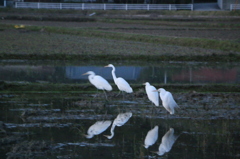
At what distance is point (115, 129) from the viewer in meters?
8.34

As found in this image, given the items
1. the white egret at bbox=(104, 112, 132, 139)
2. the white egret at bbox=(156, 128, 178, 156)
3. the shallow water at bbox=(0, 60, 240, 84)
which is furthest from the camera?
the shallow water at bbox=(0, 60, 240, 84)

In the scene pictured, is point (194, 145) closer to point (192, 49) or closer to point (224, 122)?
point (224, 122)

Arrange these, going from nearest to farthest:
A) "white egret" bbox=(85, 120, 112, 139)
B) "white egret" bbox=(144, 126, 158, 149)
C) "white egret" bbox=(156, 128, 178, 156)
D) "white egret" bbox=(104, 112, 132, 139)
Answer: "white egret" bbox=(156, 128, 178, 156), "white egret" bbox=(144, 126, 158, 149), "white egret" bbox=(85, 120, 112, 139), "white egret" bbox=(104, 112, 132, 139)

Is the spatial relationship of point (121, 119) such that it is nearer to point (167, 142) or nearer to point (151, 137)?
point (151, 137)

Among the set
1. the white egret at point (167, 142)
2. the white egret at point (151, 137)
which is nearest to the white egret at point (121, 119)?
the white egret at point (151, 137)

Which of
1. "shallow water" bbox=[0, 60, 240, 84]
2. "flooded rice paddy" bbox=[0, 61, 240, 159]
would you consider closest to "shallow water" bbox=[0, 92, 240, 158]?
"flooded rice paddy" bbox=[0, 61, 240, 159]

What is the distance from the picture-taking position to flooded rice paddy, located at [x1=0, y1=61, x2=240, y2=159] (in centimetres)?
679

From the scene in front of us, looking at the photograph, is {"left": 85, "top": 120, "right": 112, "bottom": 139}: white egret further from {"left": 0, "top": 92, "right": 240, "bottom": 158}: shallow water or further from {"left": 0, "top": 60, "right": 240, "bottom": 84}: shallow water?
{"left": 0, "top": 60, "right": 240, "bottom": 84}: shallow water

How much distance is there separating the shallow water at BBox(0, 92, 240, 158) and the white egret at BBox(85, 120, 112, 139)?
0.30 ft

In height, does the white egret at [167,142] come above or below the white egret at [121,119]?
below

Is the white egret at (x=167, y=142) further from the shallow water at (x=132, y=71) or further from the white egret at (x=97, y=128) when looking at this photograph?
the shallow water at (x=132, y=71)

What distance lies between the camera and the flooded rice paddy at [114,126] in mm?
6789

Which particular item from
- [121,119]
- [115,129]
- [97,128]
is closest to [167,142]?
[115,129]

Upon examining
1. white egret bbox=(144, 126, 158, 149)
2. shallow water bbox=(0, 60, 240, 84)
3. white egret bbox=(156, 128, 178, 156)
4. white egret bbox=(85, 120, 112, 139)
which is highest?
shallow water bbox=(0, 60, 240, 84)
